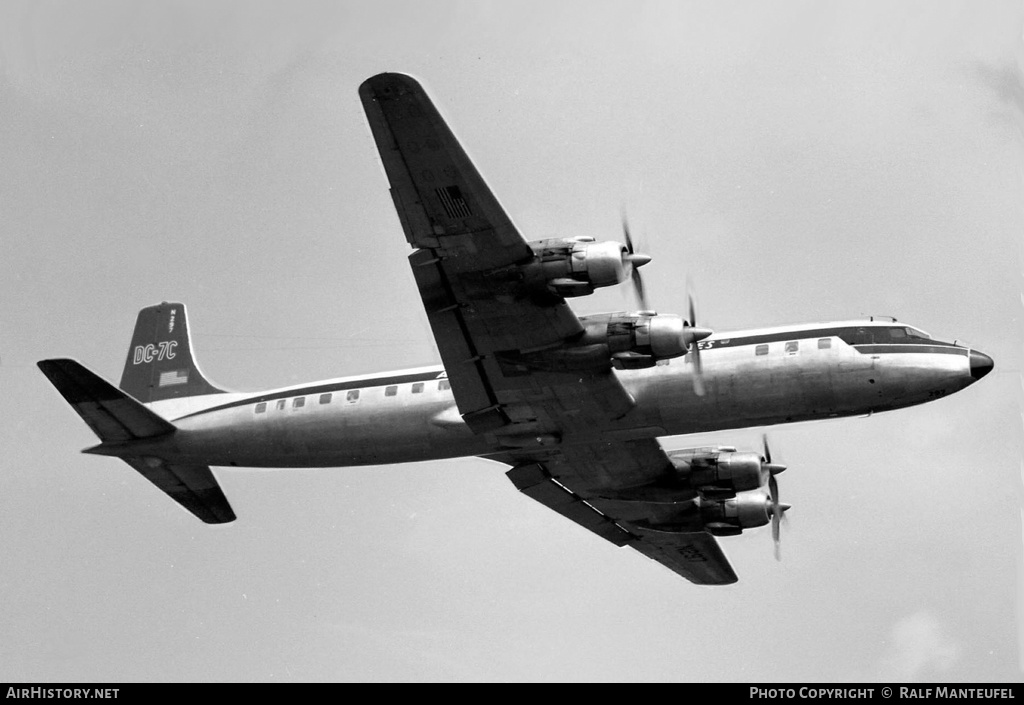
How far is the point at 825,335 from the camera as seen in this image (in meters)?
34.9

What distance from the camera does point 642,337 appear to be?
32.8 meters

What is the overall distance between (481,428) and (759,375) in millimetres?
7636

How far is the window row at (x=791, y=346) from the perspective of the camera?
34.7 m

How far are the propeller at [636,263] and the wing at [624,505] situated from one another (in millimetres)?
5901

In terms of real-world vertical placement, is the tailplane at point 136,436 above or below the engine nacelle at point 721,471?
above

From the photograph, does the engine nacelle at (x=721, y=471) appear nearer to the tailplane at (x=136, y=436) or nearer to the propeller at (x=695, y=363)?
the propeller at (x=695, y=363)

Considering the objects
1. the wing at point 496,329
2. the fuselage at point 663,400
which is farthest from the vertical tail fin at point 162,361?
the wing at point 496,329

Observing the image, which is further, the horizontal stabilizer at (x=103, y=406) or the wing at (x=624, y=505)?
A: the wing at (x=624, y=505)

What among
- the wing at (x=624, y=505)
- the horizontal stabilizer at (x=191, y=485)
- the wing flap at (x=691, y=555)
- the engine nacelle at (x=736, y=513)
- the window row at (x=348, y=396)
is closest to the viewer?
the window row at (x=348, y=396)

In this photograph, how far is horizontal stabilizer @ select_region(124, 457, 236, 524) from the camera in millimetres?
40250

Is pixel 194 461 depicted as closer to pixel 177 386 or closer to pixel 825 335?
pixel 177 386

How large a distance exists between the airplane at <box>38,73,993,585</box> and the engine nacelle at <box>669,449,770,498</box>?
0.05m
